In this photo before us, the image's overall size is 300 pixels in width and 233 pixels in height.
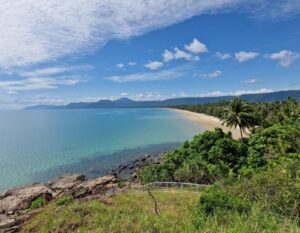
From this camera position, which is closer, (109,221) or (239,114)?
(109,221)

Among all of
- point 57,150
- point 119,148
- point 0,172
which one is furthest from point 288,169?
point 57,150

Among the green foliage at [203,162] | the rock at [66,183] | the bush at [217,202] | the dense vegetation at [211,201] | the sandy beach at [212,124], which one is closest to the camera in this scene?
the dense vegetation at [211,201]

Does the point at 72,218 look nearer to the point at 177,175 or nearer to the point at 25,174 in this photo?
the point at 177,175

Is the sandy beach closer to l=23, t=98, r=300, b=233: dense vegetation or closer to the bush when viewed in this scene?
l=23, t=98, r=300, b=233: dense vegetation

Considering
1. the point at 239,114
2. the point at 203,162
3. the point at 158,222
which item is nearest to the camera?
the point at 158,222

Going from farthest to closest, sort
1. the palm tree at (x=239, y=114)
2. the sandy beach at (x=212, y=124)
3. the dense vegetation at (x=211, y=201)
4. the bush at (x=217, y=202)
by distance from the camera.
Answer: the sandy beach at (x=212, y=124)
the palm tree at (x=239, y=114)
the bush at (x=217, y=202)
the dense vegetation at (x=211, y=201)

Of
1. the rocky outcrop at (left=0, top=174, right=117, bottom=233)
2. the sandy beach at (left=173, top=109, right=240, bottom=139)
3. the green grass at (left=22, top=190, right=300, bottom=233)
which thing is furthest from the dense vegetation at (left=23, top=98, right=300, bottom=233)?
the sandy beach at (left=173, top=109, right=240, bottom=139)

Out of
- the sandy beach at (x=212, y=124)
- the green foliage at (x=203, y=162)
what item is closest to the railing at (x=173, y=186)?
the green foliage at (x=203, y=162)

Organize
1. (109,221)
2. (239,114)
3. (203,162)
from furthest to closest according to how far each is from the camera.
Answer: (239,114) < (203,162) < (109,221)

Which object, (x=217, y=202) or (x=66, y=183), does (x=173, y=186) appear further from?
(x=66, y=183)

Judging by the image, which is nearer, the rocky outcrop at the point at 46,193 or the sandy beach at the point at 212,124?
the rocky outcrop at the point at 46,193

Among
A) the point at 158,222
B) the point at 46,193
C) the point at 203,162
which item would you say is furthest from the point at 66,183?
the point at 158,222

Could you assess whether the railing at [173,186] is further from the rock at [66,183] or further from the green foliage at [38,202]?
the rock at [66,183]

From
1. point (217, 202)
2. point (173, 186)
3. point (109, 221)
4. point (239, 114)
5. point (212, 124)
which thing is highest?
point (239, 114)
